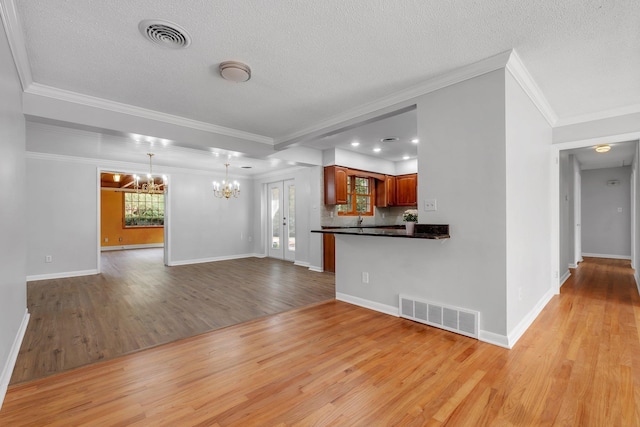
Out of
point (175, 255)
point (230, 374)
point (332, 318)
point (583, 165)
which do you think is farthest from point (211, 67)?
point (583, 165)

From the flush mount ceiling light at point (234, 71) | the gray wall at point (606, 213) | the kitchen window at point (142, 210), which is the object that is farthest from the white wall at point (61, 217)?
the gray wall at point (606, 213)

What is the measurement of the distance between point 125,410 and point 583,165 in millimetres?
9833

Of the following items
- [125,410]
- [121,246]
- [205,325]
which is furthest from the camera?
[121,246]

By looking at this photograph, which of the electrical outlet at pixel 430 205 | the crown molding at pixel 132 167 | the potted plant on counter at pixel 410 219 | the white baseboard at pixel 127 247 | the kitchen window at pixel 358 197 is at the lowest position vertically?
the white baseboard at pixel 127 247

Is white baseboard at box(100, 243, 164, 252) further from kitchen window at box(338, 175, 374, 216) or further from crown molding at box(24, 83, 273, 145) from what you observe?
crown molding at box(24, 83, 273, 145)

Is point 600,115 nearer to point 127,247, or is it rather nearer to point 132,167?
point 132,167

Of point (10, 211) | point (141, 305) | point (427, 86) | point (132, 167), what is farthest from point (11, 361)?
point (132, 167)

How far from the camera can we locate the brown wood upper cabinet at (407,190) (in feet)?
23.8

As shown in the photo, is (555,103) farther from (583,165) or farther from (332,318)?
(583,165)

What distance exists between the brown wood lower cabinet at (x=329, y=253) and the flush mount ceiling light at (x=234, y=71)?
403 centimetres

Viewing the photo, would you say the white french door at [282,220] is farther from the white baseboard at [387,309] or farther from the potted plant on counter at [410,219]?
the potted plant on counter at [410,219]

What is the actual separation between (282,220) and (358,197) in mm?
2277

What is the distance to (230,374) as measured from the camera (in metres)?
2.22

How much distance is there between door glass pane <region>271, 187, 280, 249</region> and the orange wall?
261 inches
